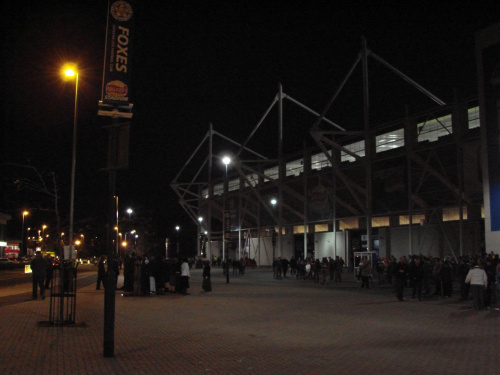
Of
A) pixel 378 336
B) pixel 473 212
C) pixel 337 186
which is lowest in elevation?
pixel 378 336

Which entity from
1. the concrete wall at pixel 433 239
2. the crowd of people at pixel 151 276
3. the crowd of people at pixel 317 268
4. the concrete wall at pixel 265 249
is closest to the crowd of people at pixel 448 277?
the crowd of people at pixel 317 268

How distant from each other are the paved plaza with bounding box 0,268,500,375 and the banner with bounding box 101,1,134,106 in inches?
164

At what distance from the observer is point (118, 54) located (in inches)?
335

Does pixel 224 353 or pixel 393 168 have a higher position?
pixel 393 168

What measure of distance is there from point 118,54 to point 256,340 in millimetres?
5706

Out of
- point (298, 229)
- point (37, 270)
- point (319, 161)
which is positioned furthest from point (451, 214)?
point (37, 270)

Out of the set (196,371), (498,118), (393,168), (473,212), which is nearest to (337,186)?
(393,168)

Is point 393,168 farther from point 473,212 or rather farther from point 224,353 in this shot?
point 224,353

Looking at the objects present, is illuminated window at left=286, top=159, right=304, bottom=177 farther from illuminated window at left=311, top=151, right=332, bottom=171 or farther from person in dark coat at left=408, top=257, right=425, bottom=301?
person in dark coat at left=408, top=257, right=425, bottom=301

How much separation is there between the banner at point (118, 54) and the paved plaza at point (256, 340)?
13.7 feet

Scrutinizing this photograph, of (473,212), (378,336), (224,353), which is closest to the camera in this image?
(224,353)

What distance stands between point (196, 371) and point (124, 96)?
4.51 m

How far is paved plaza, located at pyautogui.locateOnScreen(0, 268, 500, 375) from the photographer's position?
7.37 m

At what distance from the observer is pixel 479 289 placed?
15359mm
